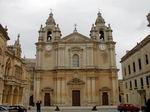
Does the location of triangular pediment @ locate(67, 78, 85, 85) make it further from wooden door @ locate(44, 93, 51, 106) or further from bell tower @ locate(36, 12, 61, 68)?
bell tower @ locate(36, 12, 61, 68)

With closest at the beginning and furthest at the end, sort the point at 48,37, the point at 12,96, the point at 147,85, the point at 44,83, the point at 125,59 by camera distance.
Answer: the point at 147,85
the point at 12,96
the point at 125,59
the point at 44,83
the point at 48,37

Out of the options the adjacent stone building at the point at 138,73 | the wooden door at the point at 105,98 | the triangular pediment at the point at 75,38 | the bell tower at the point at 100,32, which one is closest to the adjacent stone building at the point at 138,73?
the adjacent stone building at the point at 138,73

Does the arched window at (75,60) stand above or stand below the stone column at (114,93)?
above

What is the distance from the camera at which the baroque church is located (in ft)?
130

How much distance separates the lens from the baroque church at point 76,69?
130 ft

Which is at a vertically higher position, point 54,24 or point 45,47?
point 54,24

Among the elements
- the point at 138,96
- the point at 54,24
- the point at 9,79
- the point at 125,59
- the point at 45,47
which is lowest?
the point at 138,96

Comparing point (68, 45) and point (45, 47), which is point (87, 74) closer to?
point (68, 45)

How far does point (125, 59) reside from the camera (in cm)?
3797

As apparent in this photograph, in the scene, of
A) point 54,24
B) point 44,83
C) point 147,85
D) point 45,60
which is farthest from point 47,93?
point 147,85

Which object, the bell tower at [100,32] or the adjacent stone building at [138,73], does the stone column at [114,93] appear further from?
the bell tower at [100,32]

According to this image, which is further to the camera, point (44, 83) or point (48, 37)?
point (48, 37)

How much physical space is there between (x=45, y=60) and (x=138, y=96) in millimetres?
18526

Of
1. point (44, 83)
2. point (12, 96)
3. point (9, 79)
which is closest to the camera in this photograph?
point (9, 79)
